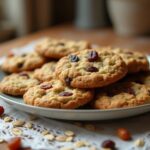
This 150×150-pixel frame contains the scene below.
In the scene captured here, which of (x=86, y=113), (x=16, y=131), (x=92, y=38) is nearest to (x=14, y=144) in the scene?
(x=16, y=131)

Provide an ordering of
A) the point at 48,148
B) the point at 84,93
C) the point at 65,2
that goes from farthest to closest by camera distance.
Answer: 1. the point at 65,2
2. the point at 84,93
3. the point at 48,148

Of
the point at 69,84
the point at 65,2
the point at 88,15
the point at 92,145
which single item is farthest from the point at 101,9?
the point at 92,145

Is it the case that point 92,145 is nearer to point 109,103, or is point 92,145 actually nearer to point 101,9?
point 109,103

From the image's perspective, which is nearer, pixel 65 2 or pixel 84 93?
pixel 84 93

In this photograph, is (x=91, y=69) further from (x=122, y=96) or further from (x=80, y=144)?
(x=80, y=144)

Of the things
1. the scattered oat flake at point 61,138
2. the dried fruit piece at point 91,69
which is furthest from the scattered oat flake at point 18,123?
the dried fruit piece at point 91,69

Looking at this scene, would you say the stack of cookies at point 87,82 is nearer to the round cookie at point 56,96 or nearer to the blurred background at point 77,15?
the round cookie at point 56,96
